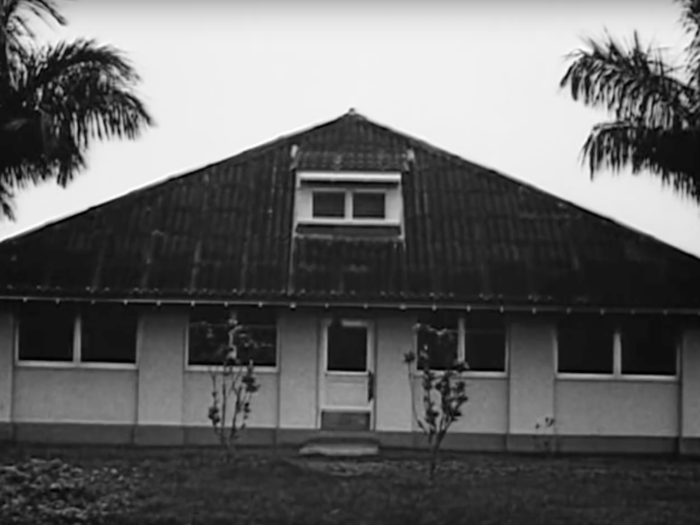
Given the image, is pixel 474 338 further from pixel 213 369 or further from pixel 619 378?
pixel 213 369

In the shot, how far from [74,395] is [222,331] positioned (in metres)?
2.88

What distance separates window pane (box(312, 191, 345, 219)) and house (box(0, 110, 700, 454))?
3.57ft

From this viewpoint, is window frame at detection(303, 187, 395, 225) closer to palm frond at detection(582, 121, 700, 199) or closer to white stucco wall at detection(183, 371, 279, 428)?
white stucco wall at detection(183, 371, 279, 428)

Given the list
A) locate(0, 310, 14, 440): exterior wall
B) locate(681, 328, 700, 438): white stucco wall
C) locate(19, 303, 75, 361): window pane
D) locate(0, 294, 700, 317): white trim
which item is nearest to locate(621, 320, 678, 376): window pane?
locate(681, 328, 700, 438): white stucco wall

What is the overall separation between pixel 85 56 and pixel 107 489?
697 centimetres

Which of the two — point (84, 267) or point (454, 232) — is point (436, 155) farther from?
point (84, 267)

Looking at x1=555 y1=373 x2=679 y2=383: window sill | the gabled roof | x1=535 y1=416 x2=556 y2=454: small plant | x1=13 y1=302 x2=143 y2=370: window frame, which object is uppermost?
the gabled roof

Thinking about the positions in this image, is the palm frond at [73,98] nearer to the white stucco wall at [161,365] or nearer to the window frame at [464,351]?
the white stucco wall at [161,365]

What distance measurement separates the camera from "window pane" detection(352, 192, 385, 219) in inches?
949

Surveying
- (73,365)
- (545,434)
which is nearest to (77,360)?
(73,365)

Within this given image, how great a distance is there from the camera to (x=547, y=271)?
22.9 m

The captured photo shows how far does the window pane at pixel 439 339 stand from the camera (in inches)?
870

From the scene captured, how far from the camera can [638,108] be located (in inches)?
795

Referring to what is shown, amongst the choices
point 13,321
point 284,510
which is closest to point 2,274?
point 13,321
